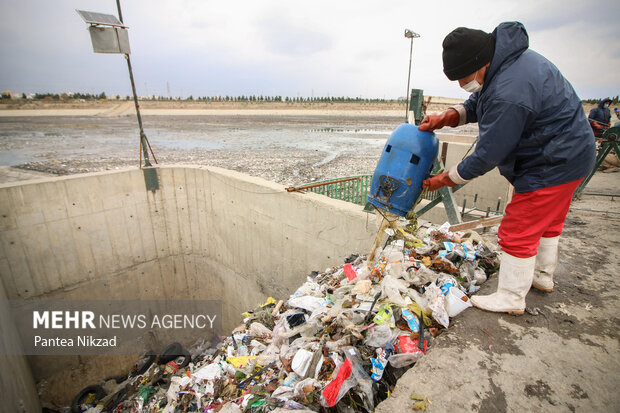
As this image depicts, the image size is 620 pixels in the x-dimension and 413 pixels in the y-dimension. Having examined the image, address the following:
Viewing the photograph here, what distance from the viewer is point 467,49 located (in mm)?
1728

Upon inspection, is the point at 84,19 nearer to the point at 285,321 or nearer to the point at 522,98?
the point at 285,321

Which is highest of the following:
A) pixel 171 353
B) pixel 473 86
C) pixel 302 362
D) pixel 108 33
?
pixel 108 33

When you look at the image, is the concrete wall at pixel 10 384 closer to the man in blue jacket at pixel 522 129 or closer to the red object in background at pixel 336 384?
the red object in background at pixel 336 384

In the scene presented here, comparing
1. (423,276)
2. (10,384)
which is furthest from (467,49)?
(10,384)

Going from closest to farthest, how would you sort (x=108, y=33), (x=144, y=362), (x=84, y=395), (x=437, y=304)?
1. (x=437, y=304)
2. (x=108, y=33)
3. (x=84, y=395)
4. (x=144, y=362)

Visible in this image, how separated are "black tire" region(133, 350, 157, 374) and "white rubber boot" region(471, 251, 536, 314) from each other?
8.10 m

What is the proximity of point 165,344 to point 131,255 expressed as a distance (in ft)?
9.25

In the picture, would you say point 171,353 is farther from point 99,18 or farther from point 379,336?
point 99,18

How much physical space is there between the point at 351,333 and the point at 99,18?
23.9 ft

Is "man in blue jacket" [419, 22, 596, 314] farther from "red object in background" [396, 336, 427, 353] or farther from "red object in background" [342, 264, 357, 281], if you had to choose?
"red object in background" [342, 264, 357, 281]

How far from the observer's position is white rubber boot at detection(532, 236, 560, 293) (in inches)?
86.2

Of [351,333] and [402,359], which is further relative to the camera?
[351,333]

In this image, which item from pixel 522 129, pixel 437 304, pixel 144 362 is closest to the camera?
pixel 522 129

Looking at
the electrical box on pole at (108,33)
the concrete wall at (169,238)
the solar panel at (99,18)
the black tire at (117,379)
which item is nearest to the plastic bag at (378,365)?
the concrete wall at (169,238)
